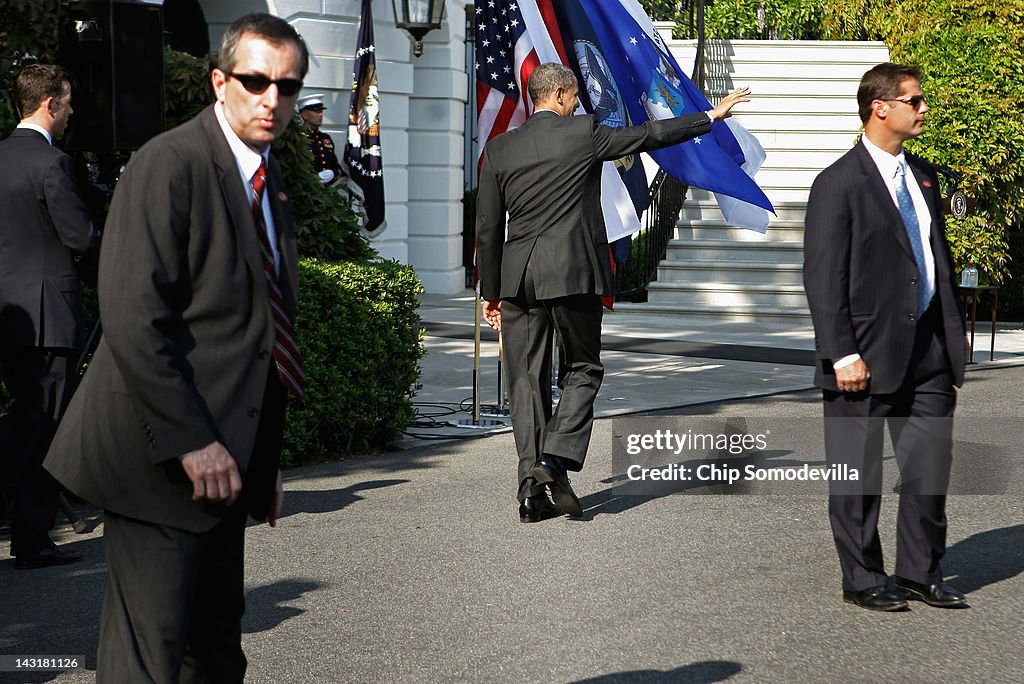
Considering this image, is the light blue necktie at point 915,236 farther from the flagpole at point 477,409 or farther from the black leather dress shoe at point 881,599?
the flagpole at point 477,409

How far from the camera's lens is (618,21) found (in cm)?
938

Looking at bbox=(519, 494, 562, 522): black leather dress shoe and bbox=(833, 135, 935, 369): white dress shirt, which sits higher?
bbox=(833, 135, 935, 369): white dress shirt

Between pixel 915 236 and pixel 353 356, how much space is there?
156 inches

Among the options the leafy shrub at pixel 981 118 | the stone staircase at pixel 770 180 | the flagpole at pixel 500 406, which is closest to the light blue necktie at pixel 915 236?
the flagpole at pixel 500 406

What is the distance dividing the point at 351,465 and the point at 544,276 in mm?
2126

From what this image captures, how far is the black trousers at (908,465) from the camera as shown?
5363 millimetres

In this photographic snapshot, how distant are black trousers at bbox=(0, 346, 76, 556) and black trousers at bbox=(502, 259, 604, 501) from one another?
84.2 inches

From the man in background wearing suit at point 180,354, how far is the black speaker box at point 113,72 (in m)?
4.51

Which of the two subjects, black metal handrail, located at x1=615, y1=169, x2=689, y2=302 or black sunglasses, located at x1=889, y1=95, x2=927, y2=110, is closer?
black sunglasses, located at x1=889, y1=95, x2=927, y2=110

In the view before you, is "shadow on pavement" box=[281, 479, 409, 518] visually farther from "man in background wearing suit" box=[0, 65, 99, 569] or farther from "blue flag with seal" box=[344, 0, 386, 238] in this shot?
"blue flag with seal" box=[344, 0, 386, 238]

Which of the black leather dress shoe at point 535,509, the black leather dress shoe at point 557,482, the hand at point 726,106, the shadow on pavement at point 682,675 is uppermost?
the hand at point 726,106

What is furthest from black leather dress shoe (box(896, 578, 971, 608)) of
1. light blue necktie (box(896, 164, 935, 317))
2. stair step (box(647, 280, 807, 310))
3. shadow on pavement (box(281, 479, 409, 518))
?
A: stair step (box(647, 280, 807, 310))

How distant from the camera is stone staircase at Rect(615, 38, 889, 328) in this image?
17.5m

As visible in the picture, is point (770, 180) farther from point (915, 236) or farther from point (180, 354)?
point (180, 354)
